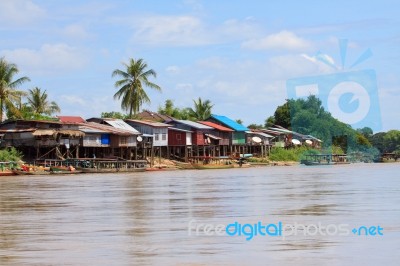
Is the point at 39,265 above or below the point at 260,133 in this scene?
below

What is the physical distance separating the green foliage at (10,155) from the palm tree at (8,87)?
9.13 feet

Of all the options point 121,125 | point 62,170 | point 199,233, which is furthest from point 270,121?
point 199,233

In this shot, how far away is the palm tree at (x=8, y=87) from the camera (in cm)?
4416

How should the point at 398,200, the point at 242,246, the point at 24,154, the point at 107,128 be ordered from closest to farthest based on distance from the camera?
the point at 242,246 < the point at 398,200 < the point at 24,154 < the point at 107,128

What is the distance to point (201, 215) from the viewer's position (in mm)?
13828

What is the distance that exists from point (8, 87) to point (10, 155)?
485cm

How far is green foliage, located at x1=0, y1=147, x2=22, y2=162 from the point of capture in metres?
41.5

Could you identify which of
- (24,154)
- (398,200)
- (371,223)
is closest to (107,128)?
(24,154)

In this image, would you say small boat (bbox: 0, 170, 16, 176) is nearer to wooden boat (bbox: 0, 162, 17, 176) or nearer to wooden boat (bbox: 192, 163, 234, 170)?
wooden boat (bbox: 0, 162, 17, 176)

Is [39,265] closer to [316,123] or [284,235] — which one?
[284,235]

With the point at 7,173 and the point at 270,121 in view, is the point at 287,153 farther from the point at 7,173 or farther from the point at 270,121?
the point at 7,173

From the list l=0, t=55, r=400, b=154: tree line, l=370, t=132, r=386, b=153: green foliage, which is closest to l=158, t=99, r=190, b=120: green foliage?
l=0, t=55, r=400, b=154: tree line

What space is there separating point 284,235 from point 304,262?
2.27m

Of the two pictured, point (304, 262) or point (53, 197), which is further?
point (53, 197)
